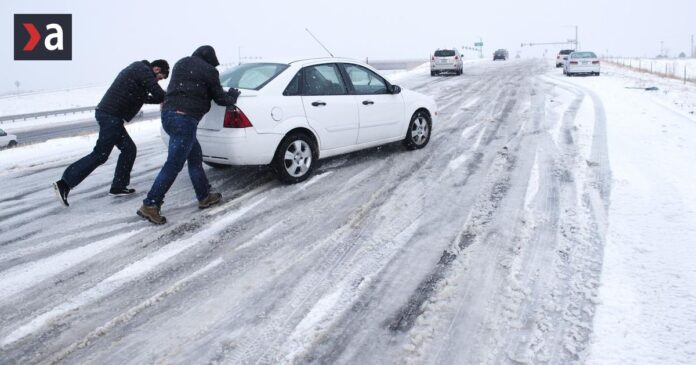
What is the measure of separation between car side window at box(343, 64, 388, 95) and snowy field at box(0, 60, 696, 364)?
3.54ft

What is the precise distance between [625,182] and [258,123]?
432 centimetres

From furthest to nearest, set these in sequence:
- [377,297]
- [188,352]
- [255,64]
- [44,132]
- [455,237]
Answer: [44,132], [255,64], [455,237], [377,297], [188,352]

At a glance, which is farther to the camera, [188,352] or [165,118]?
[165,118]

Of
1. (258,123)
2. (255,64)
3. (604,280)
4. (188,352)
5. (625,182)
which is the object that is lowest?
(188,352)

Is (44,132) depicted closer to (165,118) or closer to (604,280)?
(165,118)

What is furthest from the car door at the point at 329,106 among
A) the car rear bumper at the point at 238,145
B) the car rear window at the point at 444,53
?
the car rear window at the point at 444,53

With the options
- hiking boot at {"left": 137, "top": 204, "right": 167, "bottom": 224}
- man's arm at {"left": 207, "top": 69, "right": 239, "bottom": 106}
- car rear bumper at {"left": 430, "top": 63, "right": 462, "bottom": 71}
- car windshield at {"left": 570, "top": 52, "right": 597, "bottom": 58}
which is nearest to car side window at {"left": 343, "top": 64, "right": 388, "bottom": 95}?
man's arm at {"left": 207, "top": 69, "right": 239, "bottom": 106}

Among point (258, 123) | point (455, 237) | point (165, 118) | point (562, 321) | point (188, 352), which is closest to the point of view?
point (188, 352)

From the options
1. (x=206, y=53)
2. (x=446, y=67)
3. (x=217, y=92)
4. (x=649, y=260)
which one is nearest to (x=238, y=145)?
(x=217, y=92)

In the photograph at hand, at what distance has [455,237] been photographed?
A: 427 cm

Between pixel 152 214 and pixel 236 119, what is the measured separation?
54.1 inches

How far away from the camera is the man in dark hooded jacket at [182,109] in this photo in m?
4.79

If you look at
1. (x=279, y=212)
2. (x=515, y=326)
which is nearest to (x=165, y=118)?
(x=279, y=212)

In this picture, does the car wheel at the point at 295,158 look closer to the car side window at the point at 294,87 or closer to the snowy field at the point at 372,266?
the snowy field at the point at 372,266
